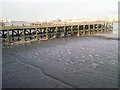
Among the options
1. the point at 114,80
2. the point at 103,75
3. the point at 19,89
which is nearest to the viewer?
the point at 19,89

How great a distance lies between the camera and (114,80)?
11.3 meters

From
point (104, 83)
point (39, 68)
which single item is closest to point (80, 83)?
point (104, 83)

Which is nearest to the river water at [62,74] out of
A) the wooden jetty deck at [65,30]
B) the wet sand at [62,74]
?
the wet sand at [62,74]

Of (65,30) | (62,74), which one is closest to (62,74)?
(62,74)

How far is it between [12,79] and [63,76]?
172 inches

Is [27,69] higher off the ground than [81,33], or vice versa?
[81,33]

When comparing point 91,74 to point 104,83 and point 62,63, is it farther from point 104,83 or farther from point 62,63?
point 62,63

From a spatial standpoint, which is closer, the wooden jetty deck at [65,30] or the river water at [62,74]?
the river water at [62,74]

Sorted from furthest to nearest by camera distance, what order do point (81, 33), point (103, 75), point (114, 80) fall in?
1. point (81, 33)
2. point (103, 75)
3. point (114, 80)

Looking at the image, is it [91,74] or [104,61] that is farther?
[104,61]

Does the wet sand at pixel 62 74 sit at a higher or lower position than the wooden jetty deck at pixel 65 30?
lower

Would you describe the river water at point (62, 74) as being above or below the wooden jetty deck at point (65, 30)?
below

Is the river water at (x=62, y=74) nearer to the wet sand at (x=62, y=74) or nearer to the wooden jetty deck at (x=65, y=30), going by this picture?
the wet sand at (x=62, y=74)

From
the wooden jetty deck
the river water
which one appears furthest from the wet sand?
the wooden jetty deck
